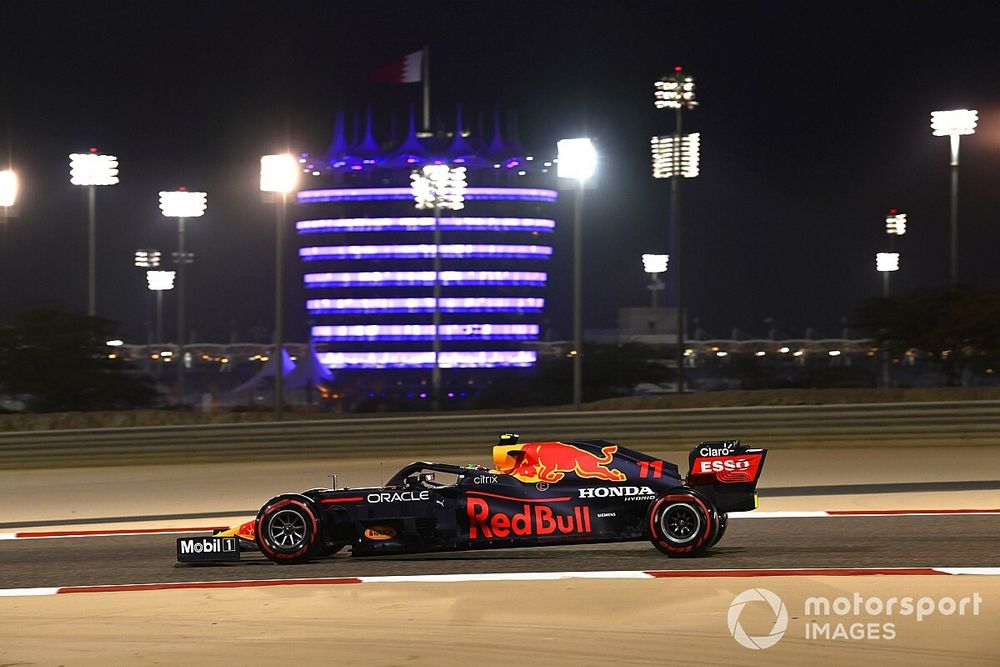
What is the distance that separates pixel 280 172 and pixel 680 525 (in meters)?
23.4

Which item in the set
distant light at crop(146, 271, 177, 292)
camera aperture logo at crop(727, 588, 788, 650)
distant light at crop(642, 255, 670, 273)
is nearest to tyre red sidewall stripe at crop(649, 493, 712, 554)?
camera aperture logo at crop(727, 588, 788, 650)

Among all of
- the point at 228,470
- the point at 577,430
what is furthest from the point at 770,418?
the point at 228,470

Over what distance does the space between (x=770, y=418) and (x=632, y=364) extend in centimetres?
3076

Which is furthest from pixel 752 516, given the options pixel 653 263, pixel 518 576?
pixel 653 263

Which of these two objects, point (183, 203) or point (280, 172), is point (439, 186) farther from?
point (280, 172)

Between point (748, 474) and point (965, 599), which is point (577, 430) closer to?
point (748, 474)

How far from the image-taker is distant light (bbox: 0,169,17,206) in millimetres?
45938

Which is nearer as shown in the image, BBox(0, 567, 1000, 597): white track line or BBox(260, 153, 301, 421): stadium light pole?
BBox(0, 567, 1000, 597): white track line

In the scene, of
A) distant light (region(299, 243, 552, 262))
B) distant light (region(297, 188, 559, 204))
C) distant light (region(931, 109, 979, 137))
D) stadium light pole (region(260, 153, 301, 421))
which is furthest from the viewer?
distant light (region(297, 188, 559, 204))

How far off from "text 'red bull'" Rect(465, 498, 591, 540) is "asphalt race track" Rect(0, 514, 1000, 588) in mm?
333

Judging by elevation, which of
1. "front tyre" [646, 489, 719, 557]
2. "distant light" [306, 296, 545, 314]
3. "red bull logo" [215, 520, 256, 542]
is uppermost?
"distant light" [306, 296, 545, 314]

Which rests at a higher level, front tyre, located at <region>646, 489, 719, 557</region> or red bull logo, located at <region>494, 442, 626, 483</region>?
red bull logo, located at <region>494, 442, 626, 483</region>

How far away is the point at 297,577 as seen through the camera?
1099cm

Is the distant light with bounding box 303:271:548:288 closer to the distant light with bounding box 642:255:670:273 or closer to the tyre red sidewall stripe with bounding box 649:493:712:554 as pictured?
the distant light with bounding box 642:255:670:273
